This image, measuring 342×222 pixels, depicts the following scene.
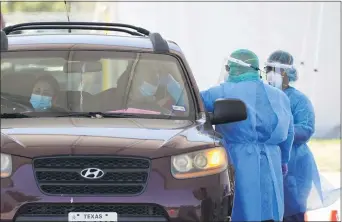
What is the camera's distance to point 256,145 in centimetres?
698

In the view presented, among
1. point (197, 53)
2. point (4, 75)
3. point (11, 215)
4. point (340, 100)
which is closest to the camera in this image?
point (11, 215)

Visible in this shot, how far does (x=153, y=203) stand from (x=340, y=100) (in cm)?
1035

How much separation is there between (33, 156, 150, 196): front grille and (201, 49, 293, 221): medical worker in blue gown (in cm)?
145

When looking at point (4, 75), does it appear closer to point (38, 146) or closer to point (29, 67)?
point (29, 67)

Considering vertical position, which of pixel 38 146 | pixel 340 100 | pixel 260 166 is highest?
pixel 38 146

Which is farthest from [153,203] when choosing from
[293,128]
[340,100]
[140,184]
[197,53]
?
[340,100]

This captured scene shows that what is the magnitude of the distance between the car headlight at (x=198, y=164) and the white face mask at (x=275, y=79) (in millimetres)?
2341

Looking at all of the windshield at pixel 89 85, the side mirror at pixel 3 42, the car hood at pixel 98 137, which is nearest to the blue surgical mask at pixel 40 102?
the windshield at pixel 89 85

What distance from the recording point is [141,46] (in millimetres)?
6934

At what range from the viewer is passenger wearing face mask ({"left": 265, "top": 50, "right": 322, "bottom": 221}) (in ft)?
26.3

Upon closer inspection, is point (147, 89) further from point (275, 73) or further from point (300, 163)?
point (300, 163)

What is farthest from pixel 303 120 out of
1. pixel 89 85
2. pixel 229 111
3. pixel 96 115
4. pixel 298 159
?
pixel 96 115

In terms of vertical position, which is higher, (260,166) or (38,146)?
(38,146)

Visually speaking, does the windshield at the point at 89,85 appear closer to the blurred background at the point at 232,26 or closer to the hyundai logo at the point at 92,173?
the hyundai logo at the point at 92,173
